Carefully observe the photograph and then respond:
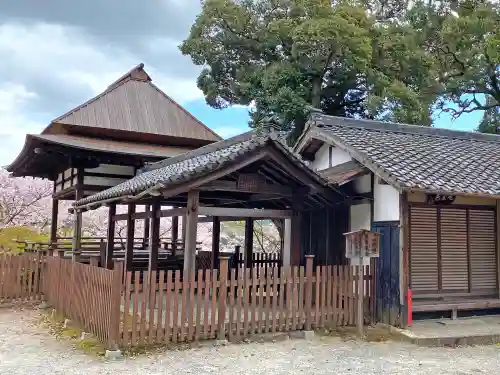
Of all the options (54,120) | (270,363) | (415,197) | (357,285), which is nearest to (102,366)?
(270,363)

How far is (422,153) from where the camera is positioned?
10727 mm

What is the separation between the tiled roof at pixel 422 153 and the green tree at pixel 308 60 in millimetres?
6342

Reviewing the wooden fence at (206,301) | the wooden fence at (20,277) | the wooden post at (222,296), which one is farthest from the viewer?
the wooden fence at (20,277)

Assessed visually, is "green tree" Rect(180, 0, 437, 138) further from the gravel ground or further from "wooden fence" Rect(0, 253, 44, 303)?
the gravel ground

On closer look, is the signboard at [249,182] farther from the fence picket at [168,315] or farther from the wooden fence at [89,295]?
the wooden fence at [89,295]

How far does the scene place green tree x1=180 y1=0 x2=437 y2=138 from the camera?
19016 mm

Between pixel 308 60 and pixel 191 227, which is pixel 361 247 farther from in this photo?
pixel 308 60

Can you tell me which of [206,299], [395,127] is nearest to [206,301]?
[206,299]

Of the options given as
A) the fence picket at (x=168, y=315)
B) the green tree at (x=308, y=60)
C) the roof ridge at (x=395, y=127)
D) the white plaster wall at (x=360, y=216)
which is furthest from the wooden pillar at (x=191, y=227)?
the green tree at (x=308, y=60)

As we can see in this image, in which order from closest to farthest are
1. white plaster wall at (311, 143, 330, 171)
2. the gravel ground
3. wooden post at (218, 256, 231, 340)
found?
the gravel ground, wooden post at (218, 256, 231, 340), white plaster wall at (311, 143, 330, 171)

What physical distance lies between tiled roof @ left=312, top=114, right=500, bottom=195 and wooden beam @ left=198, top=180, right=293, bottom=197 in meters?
1.62

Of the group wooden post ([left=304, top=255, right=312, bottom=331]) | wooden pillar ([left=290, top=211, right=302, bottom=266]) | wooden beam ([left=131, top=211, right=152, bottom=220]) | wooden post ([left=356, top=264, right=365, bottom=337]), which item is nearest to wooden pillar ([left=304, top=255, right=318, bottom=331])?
wooden post ([left=304, top=255, right=312, bottom=331])

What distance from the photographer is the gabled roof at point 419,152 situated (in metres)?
8.72

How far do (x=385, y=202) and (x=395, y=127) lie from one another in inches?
148
